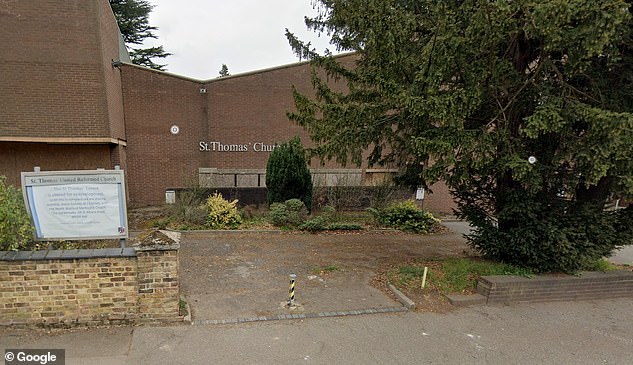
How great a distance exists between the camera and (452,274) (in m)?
5.90

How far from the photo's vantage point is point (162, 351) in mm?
3506

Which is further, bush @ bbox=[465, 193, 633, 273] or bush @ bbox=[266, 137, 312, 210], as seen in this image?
bush @ bbox=[266, 137, 312, 210]

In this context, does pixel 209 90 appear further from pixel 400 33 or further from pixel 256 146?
pixel 400 33

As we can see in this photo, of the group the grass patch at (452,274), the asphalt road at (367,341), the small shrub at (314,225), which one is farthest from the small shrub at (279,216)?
the asphalt road at (367,341)

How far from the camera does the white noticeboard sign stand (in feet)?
12.8

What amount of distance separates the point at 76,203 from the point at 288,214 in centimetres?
643

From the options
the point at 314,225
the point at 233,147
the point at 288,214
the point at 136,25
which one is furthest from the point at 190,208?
the point at 136,25

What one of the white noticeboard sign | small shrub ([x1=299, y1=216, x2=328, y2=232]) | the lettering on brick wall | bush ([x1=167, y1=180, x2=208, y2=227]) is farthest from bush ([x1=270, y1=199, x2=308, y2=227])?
the white noticeboard sign

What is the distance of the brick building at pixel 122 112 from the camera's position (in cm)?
A: 980

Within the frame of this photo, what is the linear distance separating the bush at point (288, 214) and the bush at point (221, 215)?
1.10m

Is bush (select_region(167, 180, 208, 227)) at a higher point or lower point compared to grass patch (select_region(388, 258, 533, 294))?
higher

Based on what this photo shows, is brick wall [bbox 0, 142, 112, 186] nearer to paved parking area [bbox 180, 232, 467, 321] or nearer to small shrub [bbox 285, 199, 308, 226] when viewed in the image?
paved parking area [bbox 180, 232, 467, 321]

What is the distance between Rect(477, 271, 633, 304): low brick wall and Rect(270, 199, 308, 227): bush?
19.0 ft

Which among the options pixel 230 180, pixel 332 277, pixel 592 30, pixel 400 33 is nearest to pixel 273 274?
pixel 332 277
